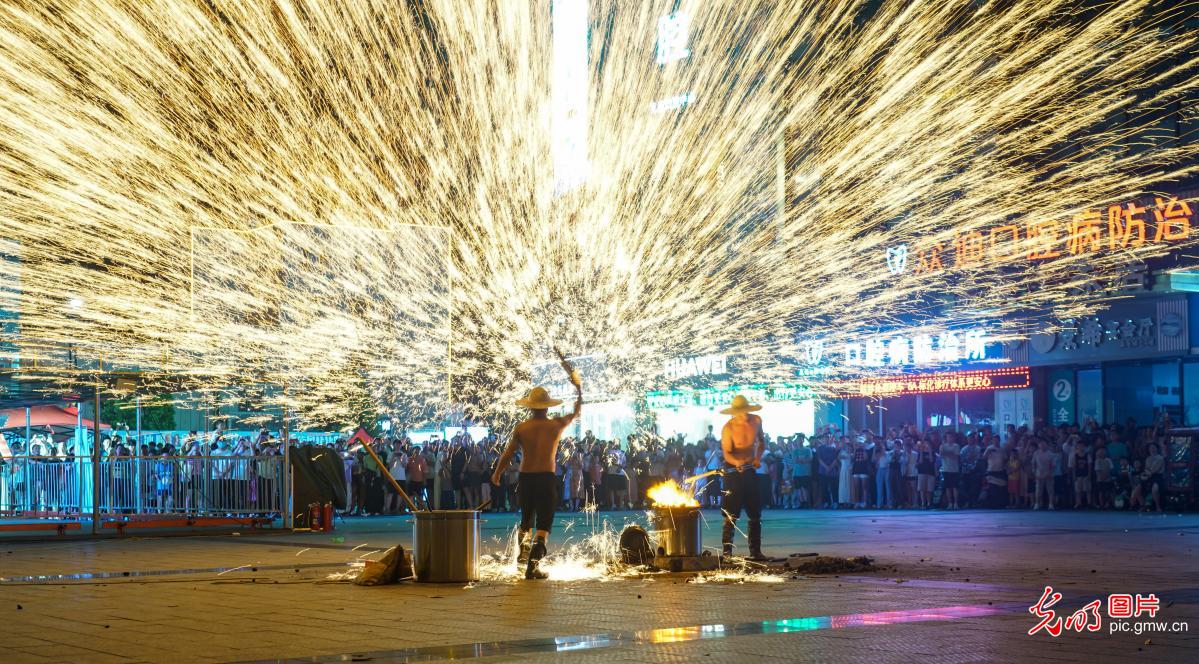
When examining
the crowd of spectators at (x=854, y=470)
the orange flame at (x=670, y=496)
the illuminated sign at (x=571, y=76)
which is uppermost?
the illuminated sign at (x=571, y=76)

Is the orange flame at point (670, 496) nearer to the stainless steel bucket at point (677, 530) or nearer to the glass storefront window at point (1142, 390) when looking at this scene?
the stainless steel bucket at point (677, 530)

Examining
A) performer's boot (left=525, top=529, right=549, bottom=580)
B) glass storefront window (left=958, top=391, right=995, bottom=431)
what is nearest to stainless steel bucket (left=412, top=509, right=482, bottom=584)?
performer's boot (left=525, top=529, right=549, bottom=580)

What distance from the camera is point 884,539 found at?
15.9m

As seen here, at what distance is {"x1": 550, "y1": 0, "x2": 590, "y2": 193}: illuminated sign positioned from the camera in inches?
1174

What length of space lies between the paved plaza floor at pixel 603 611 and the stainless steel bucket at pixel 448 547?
20 cm

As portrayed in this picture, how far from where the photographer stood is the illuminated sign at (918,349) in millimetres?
28828

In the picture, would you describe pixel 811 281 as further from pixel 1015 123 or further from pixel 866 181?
pixel 1015 123

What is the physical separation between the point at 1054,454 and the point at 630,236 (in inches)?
606

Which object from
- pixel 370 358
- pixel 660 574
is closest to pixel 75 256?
pixel 370 358

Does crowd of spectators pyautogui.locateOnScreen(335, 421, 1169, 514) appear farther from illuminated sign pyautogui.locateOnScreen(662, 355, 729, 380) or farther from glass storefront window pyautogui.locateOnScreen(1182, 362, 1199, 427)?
illuminated sign pyautogui.locateOnScreen(662, 355, 729, 380)

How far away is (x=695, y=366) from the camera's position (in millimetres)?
35719

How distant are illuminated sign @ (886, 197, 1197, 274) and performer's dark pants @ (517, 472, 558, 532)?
17286 millimetres

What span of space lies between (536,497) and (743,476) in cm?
242
